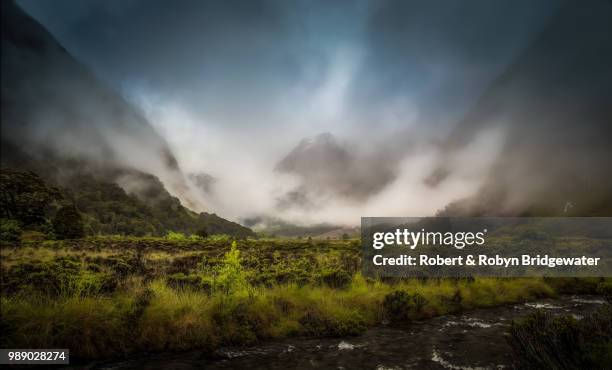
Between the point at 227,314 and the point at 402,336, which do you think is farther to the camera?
the point at 402,336

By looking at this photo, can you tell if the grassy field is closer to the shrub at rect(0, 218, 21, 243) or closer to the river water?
the river water

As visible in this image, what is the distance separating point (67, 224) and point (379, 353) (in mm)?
53823

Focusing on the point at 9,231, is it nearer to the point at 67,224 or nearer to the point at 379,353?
the point at 67,224

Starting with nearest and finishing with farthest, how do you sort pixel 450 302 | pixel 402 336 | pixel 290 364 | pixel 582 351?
pixel 582 351 → pixel 290 364 → pixel 402 336 → pixel 450 302

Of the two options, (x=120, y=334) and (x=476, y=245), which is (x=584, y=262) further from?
(x=120, y=334)

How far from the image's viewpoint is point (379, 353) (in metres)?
10.7

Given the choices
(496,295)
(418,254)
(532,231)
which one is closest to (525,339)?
(496,295)

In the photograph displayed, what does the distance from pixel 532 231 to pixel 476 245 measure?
55.9 feet

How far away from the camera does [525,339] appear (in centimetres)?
792

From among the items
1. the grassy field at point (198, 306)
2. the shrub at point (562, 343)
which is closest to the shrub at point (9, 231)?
the grassy field at point (198, 306)

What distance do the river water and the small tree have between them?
4801 centimetres

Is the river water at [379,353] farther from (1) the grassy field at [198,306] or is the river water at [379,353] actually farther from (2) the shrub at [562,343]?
(2) the shrub at [562,343]

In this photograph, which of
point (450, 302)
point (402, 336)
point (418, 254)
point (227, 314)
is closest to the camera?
point (227, 314)

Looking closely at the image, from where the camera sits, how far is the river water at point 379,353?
31.7ft
